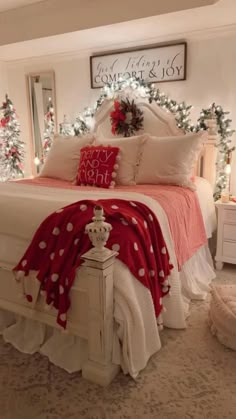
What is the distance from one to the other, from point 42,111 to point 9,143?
2.19 ft

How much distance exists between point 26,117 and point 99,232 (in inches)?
148

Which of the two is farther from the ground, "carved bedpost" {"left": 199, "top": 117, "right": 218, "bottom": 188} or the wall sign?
the wall sign

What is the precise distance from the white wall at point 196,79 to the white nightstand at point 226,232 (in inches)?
20.2

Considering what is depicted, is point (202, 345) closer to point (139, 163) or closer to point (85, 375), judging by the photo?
point (85, 375)

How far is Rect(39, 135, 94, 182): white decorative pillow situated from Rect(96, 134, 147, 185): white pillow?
425 mm

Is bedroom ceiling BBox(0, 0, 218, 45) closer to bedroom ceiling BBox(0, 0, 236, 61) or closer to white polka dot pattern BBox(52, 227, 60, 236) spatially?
bedroom ceiling BBox(0, 0, 236, 61)

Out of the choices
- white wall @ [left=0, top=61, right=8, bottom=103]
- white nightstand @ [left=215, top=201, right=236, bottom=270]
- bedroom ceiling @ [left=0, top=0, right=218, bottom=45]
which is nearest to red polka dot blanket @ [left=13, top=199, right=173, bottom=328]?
white nightstand @ [left=215, top=201, right=236, bottom=270]

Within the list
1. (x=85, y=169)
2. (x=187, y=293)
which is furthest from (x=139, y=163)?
(x=187, y=293)

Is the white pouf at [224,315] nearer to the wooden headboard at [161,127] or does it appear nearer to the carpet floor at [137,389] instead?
the carpet floor at [137,389]

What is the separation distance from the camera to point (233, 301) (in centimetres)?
199

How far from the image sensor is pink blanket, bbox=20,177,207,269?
2246 mm

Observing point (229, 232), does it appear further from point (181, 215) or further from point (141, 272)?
point (141, 272)

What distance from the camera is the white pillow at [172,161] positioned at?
2.76 meters

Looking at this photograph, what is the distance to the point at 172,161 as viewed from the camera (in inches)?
109
